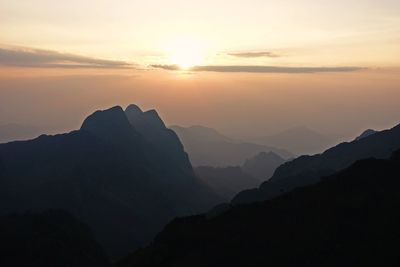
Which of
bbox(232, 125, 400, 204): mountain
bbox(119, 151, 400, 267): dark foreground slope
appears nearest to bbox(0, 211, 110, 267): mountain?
bbox(119, 151, 400, 267): dark foreground slope

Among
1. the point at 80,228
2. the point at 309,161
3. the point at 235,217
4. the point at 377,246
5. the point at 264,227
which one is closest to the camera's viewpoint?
the point at 377,246

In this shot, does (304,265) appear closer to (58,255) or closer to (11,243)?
(58,255)

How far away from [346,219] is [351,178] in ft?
44.5

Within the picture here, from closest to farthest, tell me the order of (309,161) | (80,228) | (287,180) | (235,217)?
(235,217)
(80,228)
(287,180)
(309,161)

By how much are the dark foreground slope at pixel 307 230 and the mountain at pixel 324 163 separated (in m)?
64.3

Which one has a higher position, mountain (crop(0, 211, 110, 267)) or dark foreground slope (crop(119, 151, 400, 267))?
dark foreground slope (crop(119, 151, 400, 267))

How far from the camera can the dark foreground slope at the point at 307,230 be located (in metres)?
51.6

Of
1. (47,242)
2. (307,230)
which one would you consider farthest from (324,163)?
(307,230)

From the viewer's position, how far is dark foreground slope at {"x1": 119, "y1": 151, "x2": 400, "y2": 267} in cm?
5156

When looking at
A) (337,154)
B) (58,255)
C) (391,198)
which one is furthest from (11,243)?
(337,154)

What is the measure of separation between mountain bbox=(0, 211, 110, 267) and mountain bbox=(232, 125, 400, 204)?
54.4m

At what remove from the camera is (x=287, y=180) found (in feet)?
488

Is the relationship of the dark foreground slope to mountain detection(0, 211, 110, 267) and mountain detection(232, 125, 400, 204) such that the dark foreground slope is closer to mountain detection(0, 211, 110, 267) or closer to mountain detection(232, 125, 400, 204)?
mountain detection(0, 211, 110, 267)

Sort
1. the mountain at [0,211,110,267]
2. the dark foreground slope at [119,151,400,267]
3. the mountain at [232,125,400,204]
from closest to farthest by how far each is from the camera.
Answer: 1. the dark foreground slope at [119,151,400,267]
2. the mountain at [0,211,110,267]
3. the mountain at [232,125,400,204]
